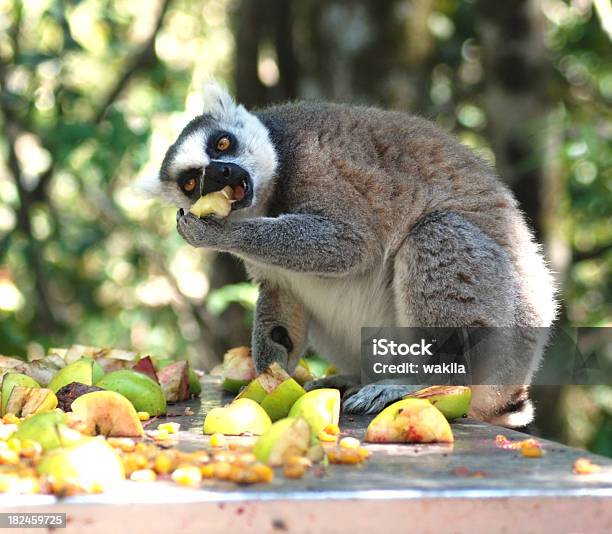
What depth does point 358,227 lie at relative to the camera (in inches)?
181

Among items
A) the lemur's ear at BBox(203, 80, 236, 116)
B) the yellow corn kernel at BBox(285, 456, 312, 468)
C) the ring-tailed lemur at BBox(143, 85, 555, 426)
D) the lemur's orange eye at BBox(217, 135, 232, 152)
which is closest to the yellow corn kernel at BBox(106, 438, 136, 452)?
the yellow corn kernel at BBox(285, 456, 312, 468)

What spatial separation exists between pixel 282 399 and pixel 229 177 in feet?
4.72

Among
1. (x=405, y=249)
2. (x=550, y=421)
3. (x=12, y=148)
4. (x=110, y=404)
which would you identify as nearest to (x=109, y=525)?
(x=110, y=404)

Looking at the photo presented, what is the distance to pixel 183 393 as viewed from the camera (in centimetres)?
438

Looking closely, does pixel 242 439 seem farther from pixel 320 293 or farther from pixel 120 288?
pixel 120 288

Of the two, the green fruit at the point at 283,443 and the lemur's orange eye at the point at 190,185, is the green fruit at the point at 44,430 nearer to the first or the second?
the green fruit at the point at 283,443

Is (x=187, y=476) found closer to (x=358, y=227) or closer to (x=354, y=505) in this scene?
(x=354, y=505)

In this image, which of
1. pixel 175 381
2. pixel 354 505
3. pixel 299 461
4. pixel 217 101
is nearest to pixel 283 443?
pixel 299 461

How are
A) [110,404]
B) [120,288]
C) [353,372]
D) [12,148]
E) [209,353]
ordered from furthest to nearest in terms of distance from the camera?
[120,288]
[209,353]
[12,148]
[353,372]
[110,404]

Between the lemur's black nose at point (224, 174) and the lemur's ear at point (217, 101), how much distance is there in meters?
0.54

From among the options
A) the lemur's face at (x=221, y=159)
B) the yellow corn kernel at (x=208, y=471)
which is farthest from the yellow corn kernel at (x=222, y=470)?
the lemur's face at (x=221, y=159)

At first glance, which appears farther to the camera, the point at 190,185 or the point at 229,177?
the point at 190,185

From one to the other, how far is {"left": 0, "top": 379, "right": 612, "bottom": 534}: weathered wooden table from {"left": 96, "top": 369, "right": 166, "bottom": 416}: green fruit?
1.41 metres

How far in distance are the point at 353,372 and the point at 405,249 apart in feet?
3.04
